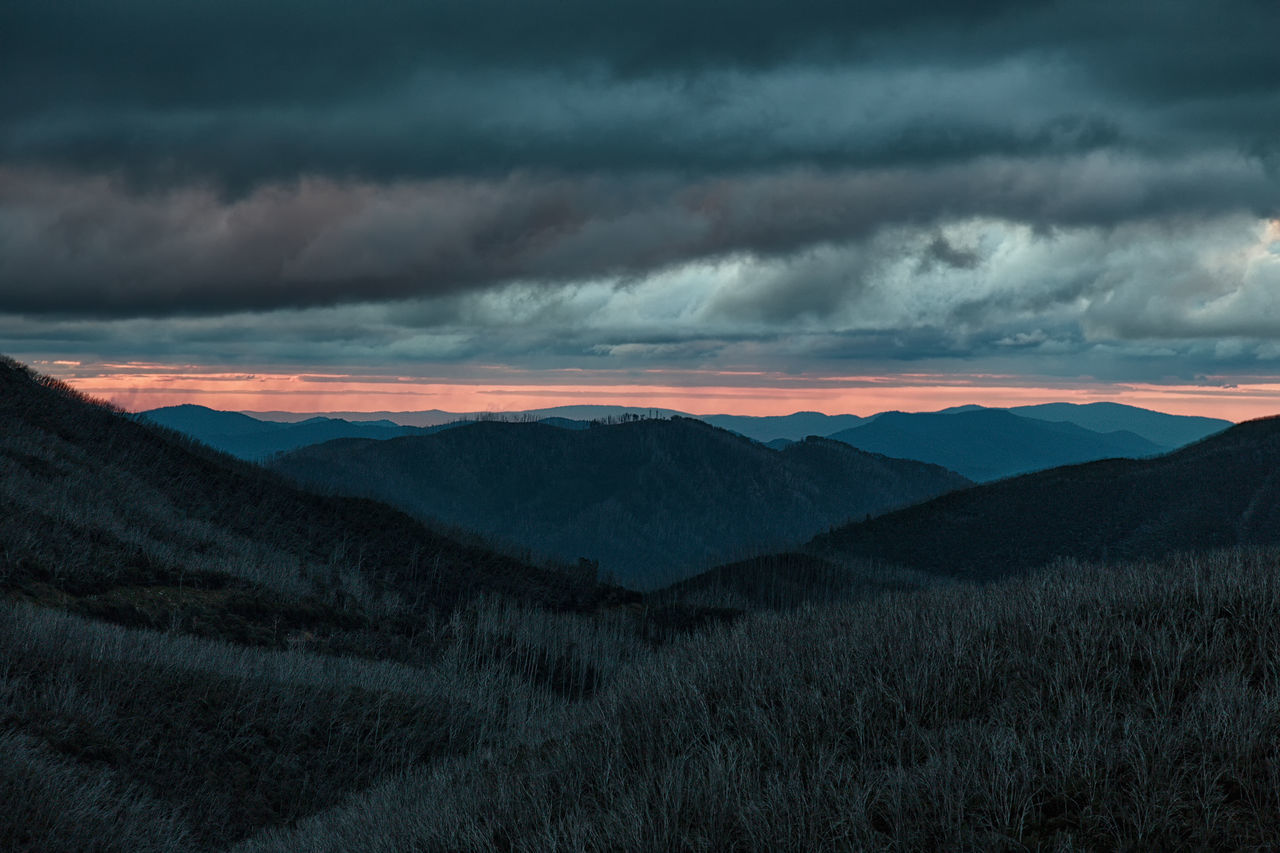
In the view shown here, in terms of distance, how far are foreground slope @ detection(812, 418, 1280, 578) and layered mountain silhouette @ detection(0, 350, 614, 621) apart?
6157cm

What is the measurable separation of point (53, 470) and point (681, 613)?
181 ft

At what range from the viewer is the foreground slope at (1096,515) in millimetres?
115238

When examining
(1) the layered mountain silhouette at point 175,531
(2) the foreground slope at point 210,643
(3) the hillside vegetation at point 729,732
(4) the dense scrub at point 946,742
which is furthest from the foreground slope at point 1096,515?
(4) the dense scrub at point 946,742

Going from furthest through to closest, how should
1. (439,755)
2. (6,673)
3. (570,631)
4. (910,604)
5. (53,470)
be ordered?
1. (570,631)
2. (53,470)
3. (439,755)
4. (6,673)
5. (910,604)

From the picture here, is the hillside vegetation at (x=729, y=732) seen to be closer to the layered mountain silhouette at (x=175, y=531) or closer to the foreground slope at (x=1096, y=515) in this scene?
the layered mountain silhouette at (x=175, y=531)

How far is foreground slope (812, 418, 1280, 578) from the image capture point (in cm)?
11524

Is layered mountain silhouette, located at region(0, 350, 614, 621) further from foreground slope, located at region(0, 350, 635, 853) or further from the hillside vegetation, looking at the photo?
the hillside vegetation

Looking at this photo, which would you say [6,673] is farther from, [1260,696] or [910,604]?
[1260,696]

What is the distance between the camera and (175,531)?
206 feet

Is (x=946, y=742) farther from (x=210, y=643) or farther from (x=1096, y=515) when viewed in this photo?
(x=1096, y=515)

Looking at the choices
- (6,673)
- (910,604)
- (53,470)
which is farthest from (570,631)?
(910,604)

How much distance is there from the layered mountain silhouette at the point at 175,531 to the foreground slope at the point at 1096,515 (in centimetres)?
6157

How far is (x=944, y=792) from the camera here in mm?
7520

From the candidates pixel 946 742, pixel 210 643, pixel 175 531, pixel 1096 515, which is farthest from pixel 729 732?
pixel 1096 515
